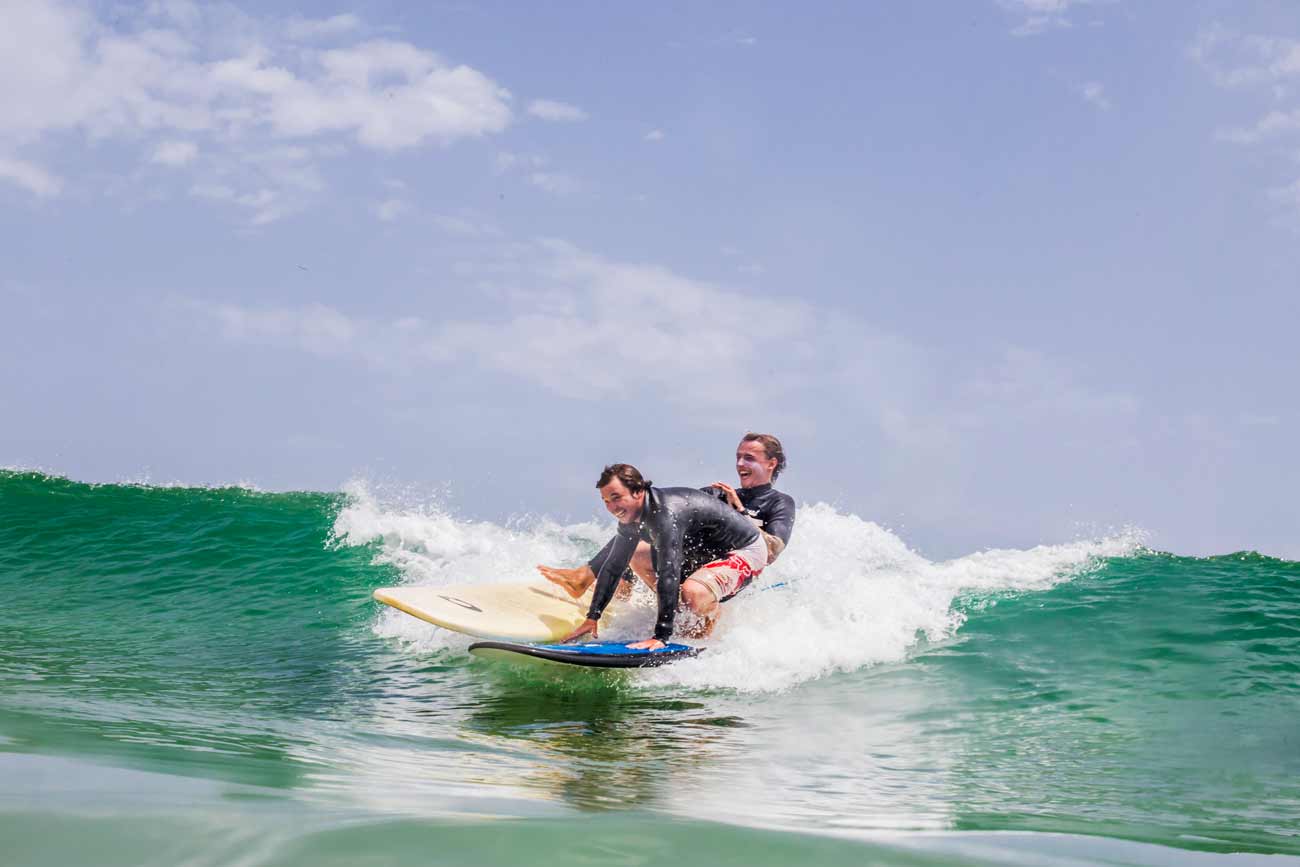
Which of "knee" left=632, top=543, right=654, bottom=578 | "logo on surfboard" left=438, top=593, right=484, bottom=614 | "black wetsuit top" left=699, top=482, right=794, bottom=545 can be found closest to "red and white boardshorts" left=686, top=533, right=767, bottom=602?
"knee" left=632, top=543, right=654, bottom=578

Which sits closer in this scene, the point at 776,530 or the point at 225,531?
the point at 776,530

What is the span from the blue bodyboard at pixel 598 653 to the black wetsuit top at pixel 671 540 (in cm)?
14

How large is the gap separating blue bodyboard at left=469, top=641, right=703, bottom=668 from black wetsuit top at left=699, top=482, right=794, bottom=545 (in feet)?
4.89

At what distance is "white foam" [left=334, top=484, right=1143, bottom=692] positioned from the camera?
6746 millimetres

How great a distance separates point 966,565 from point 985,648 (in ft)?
13.8

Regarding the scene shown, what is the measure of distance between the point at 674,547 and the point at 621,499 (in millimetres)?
502

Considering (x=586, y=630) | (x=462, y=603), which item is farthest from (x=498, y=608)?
(x=586, y=630)

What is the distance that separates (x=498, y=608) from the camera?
24.2ft

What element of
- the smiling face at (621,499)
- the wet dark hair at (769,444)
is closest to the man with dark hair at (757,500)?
the wet dark hair at (769,444)

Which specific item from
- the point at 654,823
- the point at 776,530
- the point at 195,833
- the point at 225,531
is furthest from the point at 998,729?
the point at 225,531

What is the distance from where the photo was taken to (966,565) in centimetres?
1128

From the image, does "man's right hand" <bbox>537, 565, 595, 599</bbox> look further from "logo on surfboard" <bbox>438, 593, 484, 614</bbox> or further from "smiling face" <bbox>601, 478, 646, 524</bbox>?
"smiling face" <bbox>601, 478, 646, 524</bbox>

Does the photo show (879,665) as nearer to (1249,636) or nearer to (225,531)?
(1249,636)

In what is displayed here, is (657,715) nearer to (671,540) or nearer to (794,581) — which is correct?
(671,540)
